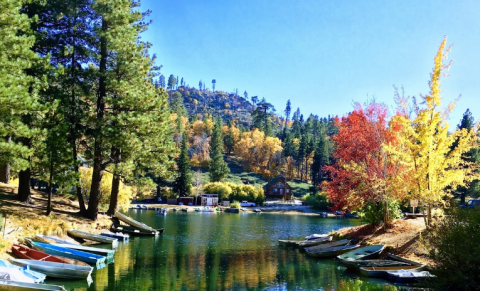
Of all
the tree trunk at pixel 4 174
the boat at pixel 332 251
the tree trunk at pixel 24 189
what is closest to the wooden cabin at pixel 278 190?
the tree trunk at pixel 4 174

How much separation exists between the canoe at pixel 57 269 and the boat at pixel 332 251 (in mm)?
14653

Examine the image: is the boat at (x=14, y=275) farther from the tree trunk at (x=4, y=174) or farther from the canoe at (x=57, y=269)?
the tree trunk at (x=4, y=174)

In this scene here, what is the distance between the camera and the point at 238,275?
18.9m

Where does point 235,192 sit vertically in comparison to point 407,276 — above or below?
above

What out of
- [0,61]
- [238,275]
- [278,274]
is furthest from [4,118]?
[278,274]

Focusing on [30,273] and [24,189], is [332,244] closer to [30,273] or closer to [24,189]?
[30,273]

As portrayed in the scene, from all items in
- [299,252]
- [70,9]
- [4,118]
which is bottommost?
[299,252]

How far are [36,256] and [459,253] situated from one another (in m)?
17.4

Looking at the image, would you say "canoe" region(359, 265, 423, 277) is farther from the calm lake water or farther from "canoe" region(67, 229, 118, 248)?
"canoe" region(67, 229, 118, 248)

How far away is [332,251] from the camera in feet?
78.3

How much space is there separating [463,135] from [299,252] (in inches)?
539

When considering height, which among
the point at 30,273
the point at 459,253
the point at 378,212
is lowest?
the point at 30,273

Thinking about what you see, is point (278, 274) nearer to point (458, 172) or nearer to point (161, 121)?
point (458, 172)

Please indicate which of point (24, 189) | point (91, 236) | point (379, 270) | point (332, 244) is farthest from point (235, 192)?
point (379, 270)
